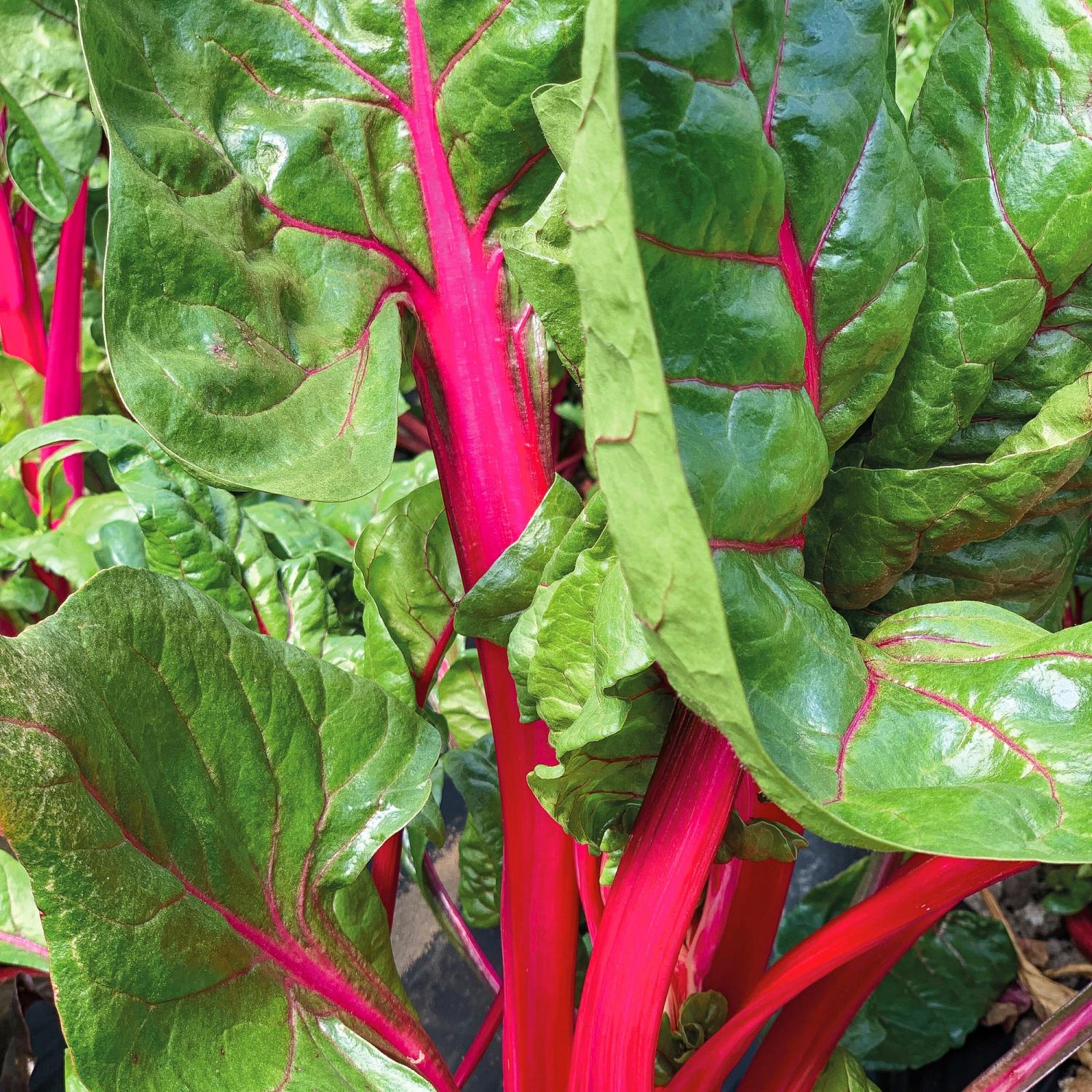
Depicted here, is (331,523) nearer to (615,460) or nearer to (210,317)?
(210,317)

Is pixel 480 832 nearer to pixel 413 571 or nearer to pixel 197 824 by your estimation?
pixel 413 571

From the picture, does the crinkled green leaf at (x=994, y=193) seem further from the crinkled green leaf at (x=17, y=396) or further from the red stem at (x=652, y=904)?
the crinkled green leaf at (x=17, y=396)

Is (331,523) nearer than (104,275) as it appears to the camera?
No

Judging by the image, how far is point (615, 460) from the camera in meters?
0.29

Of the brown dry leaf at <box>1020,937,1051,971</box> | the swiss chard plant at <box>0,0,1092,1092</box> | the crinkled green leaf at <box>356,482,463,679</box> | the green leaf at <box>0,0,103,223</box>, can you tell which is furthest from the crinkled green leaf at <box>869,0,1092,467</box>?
the green leaf at <box>0,0,103,223</box>

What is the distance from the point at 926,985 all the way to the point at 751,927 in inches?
13.8

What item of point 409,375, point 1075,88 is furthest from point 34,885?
point 1075,88

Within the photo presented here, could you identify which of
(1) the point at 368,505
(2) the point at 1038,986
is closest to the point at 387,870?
(1) the point at 368,505

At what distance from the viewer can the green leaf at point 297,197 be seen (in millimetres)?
457

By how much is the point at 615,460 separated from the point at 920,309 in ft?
0.97

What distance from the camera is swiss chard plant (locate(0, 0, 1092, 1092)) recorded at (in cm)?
37

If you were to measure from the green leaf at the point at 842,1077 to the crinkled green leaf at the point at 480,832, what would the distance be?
25 cm

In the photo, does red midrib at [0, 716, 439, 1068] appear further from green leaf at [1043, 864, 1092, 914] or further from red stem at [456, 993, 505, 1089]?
green leaf at [1043, 864, 1092, 914]

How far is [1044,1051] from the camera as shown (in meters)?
0.63
